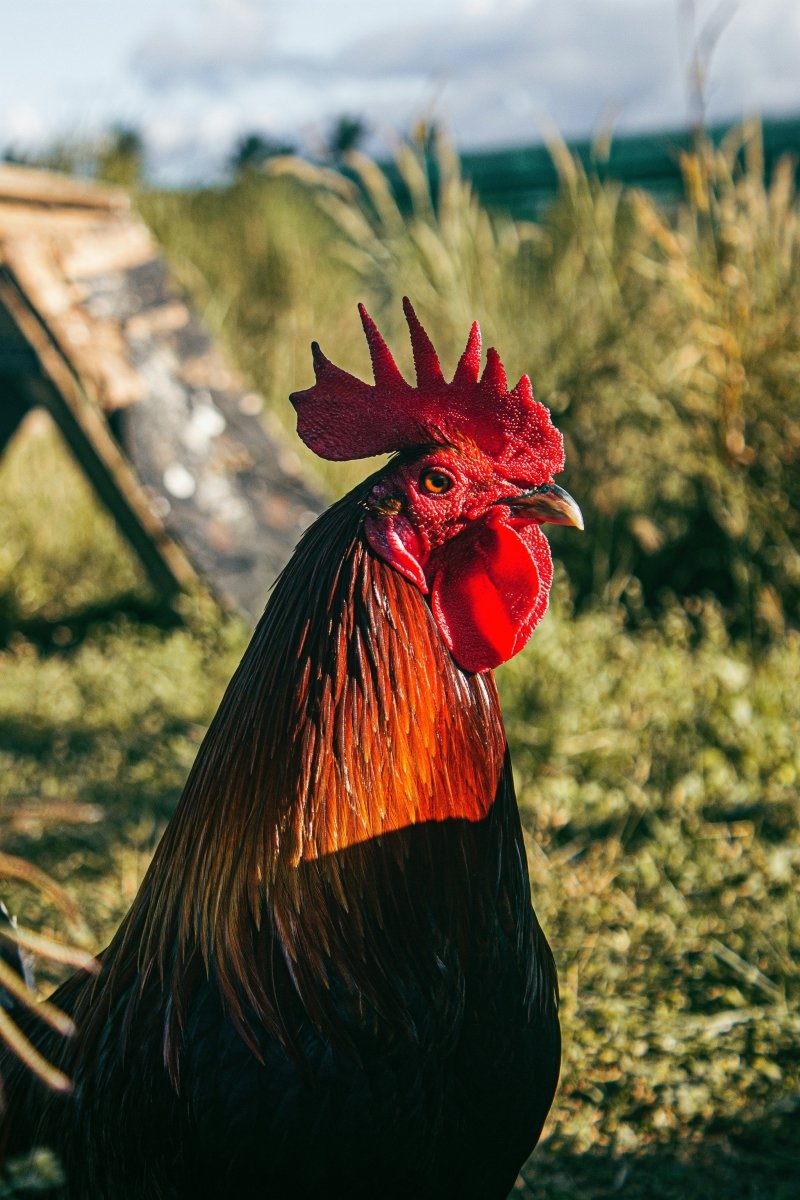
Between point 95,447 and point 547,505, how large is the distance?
4.06 metres

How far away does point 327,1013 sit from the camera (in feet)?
5.37

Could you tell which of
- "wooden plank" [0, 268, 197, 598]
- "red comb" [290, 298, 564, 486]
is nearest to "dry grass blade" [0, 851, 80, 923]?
"red comb" [290, 298, 564, 486]

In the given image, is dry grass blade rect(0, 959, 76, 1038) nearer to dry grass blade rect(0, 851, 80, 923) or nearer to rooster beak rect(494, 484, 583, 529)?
dry grass blade rect(0, 851, 80, 923)

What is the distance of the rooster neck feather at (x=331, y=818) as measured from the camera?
1.64 meters

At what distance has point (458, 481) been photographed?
1.75 m

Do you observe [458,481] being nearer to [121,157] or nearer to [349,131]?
[121,157]

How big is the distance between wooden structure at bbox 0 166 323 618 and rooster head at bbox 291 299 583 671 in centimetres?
361

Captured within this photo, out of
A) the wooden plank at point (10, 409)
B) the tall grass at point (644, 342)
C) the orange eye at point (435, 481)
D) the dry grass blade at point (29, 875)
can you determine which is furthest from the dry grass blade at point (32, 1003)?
the wooden plank at point (10, 409)

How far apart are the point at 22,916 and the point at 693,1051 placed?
6.21ft

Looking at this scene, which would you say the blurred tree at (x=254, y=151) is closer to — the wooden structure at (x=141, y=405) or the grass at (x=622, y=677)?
the grass at (x=622, y=677)

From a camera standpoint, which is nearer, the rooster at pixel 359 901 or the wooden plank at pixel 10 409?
the rooster at pixel 359 901

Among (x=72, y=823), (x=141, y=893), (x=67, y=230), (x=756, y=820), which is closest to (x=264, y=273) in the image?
(x=67, y=230)

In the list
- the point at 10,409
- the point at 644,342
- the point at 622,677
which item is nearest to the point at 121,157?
the point at 10,409

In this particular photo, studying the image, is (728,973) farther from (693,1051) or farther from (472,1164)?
(472,1164)
